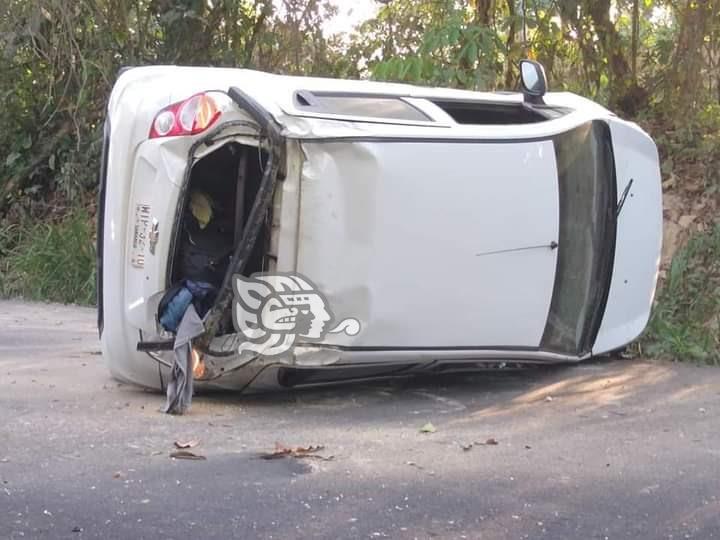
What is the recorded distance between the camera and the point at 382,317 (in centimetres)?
502

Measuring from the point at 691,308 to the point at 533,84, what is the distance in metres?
2.83

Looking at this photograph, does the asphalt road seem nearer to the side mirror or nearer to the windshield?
the windshield

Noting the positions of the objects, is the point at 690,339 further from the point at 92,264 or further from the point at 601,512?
the point at 92,264

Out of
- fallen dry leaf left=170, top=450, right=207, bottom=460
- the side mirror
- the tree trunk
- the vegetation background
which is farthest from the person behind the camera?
the tree trunk

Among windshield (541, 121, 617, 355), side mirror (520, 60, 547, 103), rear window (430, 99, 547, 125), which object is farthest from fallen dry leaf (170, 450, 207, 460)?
side mirror (520, 60, 547, 103)

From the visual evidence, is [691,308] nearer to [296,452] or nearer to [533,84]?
[533,84]

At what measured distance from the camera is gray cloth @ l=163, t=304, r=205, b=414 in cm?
507

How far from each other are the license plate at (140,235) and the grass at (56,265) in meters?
5.73

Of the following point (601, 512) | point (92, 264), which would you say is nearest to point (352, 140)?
point (601, 512)

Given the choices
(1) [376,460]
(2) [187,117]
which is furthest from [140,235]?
(1) [376,460]

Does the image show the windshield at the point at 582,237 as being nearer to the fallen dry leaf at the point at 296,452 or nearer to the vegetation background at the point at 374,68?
the vegetation background at the point at 374,68

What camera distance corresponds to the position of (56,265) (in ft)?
37.1

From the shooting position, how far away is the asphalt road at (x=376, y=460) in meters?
3.76

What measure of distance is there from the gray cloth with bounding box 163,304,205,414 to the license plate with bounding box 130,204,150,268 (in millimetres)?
349
